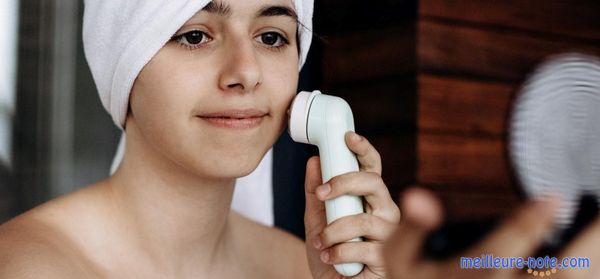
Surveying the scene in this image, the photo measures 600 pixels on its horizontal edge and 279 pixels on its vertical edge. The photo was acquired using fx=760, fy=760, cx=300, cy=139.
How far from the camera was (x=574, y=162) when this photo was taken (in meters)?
0.35

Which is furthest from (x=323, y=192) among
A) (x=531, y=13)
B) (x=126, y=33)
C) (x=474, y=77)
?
(x=531, y=13)

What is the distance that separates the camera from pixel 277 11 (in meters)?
0.84

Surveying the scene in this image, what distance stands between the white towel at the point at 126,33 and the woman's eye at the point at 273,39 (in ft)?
0.13

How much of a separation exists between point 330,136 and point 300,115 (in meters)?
0.04

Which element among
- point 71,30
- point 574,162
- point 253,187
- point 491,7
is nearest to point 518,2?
point 491,7

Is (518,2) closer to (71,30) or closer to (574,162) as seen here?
(71,30)

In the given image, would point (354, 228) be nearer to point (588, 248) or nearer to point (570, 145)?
point (570, 145)

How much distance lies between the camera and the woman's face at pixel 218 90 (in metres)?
0.77

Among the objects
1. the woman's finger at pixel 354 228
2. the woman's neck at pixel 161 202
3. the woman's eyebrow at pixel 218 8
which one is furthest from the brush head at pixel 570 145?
the woman's neck at pixel 161 202

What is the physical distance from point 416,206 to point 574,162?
176mm

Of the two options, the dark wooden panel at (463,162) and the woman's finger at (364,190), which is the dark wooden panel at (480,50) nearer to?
the dark wooden panel at (463,162)

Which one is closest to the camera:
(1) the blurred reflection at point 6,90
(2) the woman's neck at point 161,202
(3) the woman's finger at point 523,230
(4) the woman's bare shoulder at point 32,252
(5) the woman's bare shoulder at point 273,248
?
(3) the woman's finger at point 523,230

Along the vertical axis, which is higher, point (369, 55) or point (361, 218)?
point (369, 55)

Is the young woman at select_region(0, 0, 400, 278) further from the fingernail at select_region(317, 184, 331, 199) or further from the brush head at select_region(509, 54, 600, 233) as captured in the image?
the brush head at select_region(509, 54, 600, 233)
